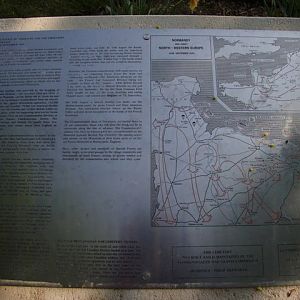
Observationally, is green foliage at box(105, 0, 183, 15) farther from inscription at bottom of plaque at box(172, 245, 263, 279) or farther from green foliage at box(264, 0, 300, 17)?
inscription at bottom of plaque at box(172, 245, 263, 279)

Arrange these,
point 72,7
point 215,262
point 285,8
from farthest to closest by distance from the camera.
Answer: point 72,7 < point 285,8 < point 215,262

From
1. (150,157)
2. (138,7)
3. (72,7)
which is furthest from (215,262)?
(72,7)

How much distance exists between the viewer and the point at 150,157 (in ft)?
6.20

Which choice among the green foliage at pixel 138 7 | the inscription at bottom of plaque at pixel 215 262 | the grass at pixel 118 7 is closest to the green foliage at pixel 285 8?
the grass at pixel 118 7

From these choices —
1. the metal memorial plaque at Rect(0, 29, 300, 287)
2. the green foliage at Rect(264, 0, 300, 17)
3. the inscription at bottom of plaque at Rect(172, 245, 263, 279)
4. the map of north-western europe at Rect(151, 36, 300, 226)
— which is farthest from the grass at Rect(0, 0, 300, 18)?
the inscription at bottom of plaque at Rect(172, 245, 263, 279)

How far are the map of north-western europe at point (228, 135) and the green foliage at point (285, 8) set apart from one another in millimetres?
732

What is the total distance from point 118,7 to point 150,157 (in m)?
1.46

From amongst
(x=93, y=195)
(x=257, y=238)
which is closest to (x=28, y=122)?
(x=93, y=195)

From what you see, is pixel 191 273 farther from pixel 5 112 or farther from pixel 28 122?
pixel 5 112

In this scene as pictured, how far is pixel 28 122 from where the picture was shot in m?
1.99

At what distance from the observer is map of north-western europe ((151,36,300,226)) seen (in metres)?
1.82

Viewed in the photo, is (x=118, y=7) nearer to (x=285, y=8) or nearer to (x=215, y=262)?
(x=285, y=8)

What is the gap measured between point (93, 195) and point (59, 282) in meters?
0.42

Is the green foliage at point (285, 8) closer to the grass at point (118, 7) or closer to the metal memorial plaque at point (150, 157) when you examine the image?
the grass at point (118, 7)
